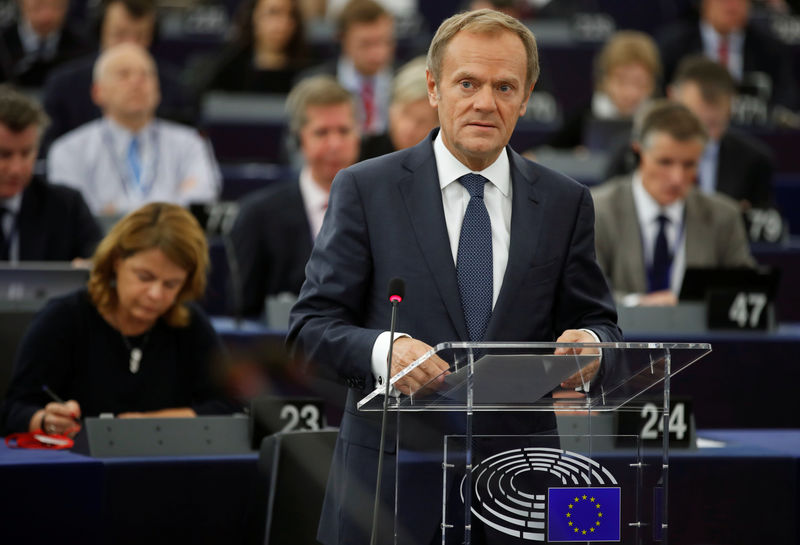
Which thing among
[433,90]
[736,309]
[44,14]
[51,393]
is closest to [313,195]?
[736,309]

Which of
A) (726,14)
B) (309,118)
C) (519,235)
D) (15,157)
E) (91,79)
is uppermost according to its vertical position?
(726,14)

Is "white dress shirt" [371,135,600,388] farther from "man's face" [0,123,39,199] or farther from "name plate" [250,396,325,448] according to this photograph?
"man's face" [0,123,39,199]

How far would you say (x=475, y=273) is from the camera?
2094 mm

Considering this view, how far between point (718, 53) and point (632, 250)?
3685 mm

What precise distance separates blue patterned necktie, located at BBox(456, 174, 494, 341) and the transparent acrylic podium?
0.19 meters

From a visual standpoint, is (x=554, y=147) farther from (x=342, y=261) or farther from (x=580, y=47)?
(x=342, y=261)

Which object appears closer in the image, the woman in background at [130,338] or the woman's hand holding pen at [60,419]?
the woman's hand holding pen at [60,419]

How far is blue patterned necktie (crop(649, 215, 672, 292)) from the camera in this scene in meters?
4.84

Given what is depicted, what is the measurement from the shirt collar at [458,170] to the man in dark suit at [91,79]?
4601 mm

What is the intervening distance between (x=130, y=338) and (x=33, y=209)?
1.36m

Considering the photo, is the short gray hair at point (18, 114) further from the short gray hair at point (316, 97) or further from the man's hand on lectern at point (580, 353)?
the man's hand on lectern at point (580, 353)

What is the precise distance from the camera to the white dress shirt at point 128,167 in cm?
598

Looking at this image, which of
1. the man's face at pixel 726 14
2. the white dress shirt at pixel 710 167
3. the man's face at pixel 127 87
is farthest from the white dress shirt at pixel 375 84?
the man's face at pixel 726 14

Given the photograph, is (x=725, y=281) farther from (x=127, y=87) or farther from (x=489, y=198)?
(x=127, y=87)
